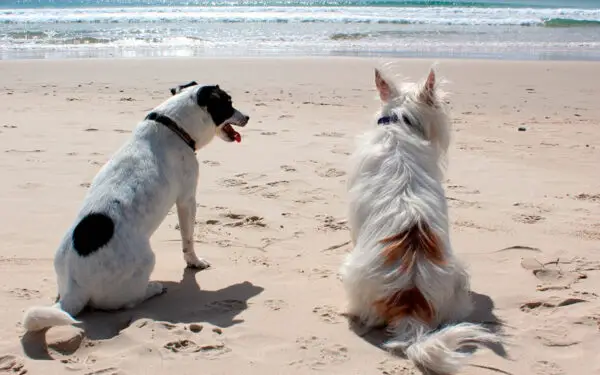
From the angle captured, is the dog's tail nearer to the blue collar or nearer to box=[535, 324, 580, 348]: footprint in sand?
the blue collar

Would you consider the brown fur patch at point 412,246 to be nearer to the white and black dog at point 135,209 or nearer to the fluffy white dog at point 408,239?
the fluffy white dog at point 408,239

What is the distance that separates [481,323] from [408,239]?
2.21 feet

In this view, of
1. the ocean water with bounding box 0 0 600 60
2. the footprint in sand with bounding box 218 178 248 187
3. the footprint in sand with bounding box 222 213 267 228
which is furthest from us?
the ocean water with bounding box 0 0 600 60

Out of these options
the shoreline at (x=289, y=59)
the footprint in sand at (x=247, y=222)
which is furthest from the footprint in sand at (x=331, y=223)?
the shoreline at (x=289, y=59)

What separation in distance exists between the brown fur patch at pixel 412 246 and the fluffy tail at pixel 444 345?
377 mm

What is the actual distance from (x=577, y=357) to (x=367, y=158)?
63.0 inches

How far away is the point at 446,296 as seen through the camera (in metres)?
3.54

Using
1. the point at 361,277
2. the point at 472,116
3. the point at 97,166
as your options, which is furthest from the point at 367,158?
the point at 472,116

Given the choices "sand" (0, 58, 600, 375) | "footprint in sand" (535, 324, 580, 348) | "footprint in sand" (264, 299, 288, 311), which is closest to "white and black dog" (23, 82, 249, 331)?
"sand" (0, 58, 600, 375)

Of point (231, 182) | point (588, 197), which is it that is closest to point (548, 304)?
point (588, 197)

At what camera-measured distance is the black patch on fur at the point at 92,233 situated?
3.64 meters

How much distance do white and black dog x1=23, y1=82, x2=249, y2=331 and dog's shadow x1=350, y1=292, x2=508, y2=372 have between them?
4.45 feet

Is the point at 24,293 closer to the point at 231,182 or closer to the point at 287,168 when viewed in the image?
the point at 231,182

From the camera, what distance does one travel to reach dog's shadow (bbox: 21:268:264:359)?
137 inches
